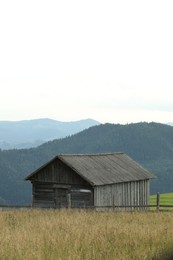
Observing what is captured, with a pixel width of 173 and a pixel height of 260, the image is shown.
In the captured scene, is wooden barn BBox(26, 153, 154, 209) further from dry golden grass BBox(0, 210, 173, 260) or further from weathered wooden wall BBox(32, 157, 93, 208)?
dry golden grass BBox(0, 210, 173, 260)

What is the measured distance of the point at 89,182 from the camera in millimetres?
31953

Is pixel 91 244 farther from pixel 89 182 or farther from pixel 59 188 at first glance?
pixel 59 188

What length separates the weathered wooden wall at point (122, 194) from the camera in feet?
108

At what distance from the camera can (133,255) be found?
8.01 meters

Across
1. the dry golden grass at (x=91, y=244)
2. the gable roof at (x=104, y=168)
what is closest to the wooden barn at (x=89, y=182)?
the gable roof at (x=104, y=168)

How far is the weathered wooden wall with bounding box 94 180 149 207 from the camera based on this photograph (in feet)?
108

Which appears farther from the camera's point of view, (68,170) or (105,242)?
(68,170)

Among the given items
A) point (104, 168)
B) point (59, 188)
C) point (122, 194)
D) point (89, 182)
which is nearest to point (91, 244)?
point (89, 182)

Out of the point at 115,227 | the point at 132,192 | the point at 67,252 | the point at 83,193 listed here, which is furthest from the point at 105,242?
the point at 132,192

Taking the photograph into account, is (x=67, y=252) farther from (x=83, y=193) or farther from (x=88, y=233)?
(x=83, y=193)

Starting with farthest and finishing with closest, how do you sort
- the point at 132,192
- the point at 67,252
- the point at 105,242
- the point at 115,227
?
the point at 132,192
the point at 115,227
the point at 105,242
the point at 67,252

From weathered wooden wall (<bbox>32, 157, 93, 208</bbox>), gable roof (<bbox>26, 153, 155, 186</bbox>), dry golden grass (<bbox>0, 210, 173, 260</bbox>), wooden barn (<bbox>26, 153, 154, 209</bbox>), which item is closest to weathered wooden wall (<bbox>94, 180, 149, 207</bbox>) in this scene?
wooden barn (<bbox>26, 153, 154, 209</bbox>)

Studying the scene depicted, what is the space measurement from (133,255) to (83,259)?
834mm

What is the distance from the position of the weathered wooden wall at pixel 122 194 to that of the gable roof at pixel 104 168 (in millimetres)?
524
